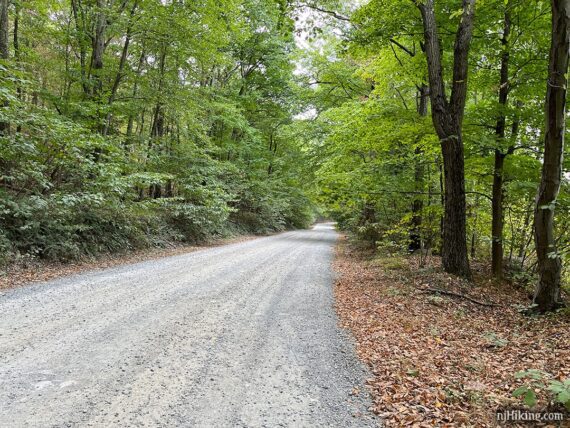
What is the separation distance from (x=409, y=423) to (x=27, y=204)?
877cm

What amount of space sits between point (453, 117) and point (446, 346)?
5373mm

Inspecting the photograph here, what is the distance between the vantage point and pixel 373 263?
11922 mm

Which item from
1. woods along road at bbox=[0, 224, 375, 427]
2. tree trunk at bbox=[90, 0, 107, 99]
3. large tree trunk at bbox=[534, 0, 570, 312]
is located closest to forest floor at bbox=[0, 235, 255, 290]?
woods along road at bbox=[0, 224, 375, 427]

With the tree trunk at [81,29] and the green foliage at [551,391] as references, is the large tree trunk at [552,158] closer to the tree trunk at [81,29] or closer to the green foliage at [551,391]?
the green foliage at [551,391]

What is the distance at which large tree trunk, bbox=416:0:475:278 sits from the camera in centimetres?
762

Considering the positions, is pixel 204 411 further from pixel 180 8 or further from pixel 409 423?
pixel 180 8

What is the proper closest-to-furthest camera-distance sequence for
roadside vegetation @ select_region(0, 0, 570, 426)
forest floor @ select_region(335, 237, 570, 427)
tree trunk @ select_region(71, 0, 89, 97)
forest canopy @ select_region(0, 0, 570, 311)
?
forest floor @ select_region(335, 237, 570, 427) < roadside vegetation @ select_region(0, 0, 570, 426) < forest canopy @ select_region(0, 0, 570, 311) < tree trunk @ select_region(71, 0, 89, 97)

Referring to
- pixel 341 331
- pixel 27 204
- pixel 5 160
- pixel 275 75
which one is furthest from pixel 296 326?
pixel 275 75

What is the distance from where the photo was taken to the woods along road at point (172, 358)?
290cm

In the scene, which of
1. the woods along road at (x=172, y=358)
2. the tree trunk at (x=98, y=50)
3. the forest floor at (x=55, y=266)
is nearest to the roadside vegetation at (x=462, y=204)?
the woods along road at (x=172, y=358)

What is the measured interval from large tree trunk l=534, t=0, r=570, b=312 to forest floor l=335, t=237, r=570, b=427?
1.76 feet
